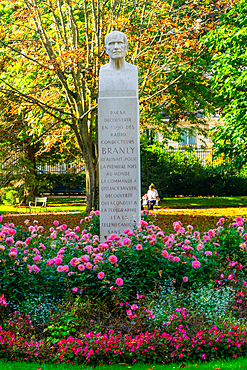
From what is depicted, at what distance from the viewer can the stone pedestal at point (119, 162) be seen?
7195 mm

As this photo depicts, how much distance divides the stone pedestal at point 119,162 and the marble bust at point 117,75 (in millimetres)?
137

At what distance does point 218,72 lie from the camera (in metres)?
13.9

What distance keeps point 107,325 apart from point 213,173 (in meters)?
23.3

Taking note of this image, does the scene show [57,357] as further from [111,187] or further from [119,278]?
[111,187]

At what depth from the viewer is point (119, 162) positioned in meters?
7.20

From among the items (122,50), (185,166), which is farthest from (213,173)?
(122,50)

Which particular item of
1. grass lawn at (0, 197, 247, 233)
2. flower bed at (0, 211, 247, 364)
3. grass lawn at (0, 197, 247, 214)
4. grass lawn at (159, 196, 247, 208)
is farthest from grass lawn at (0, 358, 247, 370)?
grass lawn at (159, 196, 247, 208)

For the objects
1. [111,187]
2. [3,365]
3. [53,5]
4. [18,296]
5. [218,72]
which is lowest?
[3,365]

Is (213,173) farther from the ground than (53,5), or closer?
closer

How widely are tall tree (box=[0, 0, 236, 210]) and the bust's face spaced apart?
4.98 metres

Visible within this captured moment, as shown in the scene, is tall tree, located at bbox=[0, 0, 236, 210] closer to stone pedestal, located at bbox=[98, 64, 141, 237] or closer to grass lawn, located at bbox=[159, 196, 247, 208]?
grass lawn, located at bbox=[159, 196, 247, 208]

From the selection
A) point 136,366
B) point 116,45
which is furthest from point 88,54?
point 136,366

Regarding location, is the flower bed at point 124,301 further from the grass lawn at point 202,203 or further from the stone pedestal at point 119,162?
the grass lawn at point 202,203

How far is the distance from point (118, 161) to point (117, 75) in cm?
148
